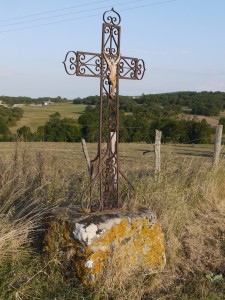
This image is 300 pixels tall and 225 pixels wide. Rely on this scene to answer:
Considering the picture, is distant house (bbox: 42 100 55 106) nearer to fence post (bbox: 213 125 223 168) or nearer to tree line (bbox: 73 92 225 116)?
tree line (bbox: 73 92 225 116)

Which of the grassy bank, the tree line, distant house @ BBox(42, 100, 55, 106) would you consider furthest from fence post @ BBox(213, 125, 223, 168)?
distant house @ BBox(42, 100, 55, 106)

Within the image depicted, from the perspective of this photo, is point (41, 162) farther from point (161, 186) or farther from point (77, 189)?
point (161, 186)

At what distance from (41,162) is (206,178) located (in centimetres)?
306

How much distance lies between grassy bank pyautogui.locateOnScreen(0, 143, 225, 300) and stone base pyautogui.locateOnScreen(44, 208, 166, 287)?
11cm

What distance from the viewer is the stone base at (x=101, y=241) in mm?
3459

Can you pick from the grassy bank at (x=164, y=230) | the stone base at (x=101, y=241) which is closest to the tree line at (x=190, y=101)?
the grassy bank at (x=164, y=230)

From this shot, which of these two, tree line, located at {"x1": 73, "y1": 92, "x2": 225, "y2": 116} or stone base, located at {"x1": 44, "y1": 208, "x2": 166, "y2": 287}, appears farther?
tree line, located at {"x1": 73, "y1": 92, "x2": 225, "y2": 116}

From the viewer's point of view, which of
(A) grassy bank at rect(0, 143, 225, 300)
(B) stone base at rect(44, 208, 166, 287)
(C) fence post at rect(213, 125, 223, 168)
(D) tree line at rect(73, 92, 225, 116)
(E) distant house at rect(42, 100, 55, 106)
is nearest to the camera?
(A) grassy bank at rect(0, 143, 225, 300)

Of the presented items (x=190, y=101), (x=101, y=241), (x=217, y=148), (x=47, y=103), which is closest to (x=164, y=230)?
(x=101, y=241)

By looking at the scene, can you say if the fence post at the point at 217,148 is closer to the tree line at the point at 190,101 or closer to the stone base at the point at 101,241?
the stone base at the point at 101,241

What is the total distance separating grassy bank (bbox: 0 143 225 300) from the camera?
332cm

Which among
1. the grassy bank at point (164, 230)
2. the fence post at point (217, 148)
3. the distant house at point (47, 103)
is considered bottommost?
the distant house at point (47, 103)

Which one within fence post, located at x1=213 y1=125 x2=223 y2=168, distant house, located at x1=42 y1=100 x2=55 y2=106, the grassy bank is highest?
fence post, located at x1=213 y1=125 x2=223 y2=168

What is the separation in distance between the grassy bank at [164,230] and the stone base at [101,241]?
0.37ft
